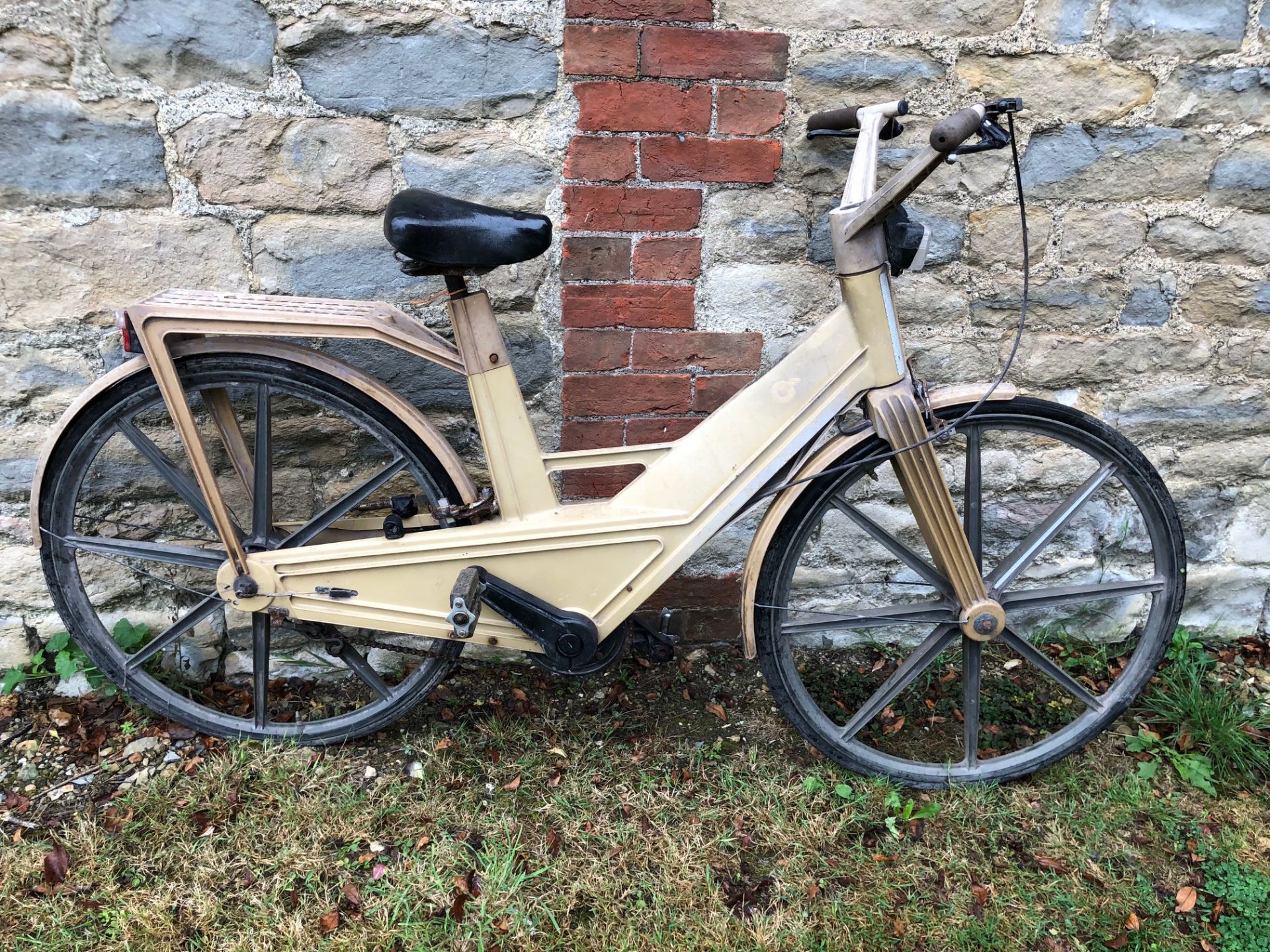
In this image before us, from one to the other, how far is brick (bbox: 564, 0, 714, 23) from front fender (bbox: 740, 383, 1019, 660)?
103cm

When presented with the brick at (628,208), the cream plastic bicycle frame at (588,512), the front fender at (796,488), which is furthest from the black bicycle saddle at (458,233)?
the front fender at (796,488)

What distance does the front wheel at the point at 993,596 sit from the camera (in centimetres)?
209

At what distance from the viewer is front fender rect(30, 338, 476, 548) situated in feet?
6.34

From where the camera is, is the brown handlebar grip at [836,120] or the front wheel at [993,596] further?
the front wheel at [993,596]

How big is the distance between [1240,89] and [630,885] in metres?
2.42

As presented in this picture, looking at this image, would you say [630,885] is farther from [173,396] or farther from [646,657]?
[173,396]

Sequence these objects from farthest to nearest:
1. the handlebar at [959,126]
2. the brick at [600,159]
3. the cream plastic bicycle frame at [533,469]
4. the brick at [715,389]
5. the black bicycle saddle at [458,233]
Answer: the brick at [715,389] → the brick at [600,159] → the cream plastic bicycle frame at [533,469] → the black bicycle saddle at [458,233] → the handlebar at [959,126]

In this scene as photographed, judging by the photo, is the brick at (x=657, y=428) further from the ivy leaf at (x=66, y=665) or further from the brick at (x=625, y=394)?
the ivy leaf at (x=66, y=665)

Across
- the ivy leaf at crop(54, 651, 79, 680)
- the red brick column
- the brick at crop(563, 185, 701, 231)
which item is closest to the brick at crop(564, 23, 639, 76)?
the red brick column

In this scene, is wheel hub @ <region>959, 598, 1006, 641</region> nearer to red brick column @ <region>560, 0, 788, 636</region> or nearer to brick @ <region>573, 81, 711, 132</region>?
red brick column @ <region>560, 0, 788, 636</region>

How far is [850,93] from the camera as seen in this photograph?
6.93 ft

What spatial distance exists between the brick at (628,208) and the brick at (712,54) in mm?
265

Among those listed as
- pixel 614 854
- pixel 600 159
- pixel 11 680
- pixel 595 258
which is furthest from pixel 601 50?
pixel 11 680

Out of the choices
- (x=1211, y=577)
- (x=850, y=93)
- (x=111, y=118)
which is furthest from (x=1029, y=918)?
(x=111, y=118)
